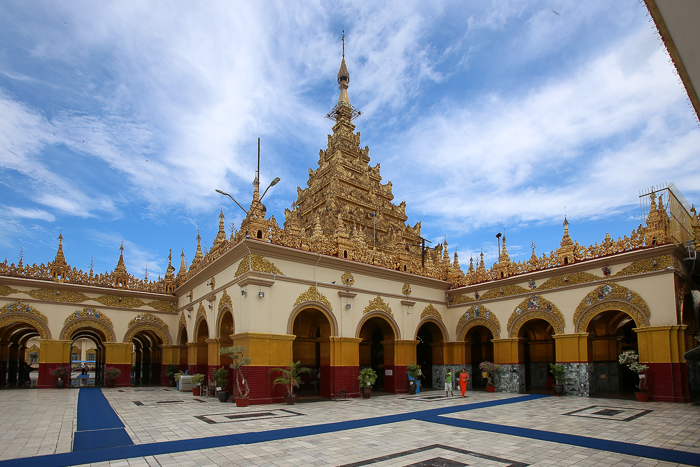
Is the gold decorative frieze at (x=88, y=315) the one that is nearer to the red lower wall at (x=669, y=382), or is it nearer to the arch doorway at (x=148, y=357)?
the arch doorway at (x=148, y=357)

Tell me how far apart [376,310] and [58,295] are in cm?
1503

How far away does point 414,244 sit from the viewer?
114ft

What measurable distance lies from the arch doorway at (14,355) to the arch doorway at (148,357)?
217 inches

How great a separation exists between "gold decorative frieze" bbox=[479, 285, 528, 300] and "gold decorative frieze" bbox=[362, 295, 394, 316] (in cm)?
455

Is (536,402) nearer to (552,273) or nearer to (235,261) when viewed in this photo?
(552,273)

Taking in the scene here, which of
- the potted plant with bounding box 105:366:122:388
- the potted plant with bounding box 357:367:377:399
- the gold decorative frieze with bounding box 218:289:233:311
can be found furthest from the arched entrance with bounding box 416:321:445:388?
the potted plant with bounding box 105:366:122:388

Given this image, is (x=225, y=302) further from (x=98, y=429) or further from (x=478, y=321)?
(x=478, y=321)

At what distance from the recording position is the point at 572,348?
1688cm

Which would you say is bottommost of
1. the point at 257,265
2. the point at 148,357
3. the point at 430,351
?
the point at 148,357

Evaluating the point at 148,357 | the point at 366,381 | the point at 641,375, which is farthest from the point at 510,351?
the point at 148,357

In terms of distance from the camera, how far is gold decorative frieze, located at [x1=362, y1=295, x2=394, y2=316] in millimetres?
18578

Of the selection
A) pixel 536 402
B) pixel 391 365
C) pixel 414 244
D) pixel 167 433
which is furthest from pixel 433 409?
pixel 414 244

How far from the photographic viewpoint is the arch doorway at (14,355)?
23244mm

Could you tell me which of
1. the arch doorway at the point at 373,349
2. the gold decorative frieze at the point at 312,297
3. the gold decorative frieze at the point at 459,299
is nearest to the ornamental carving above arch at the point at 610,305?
the gold decorative frieze at the point at 459,299
